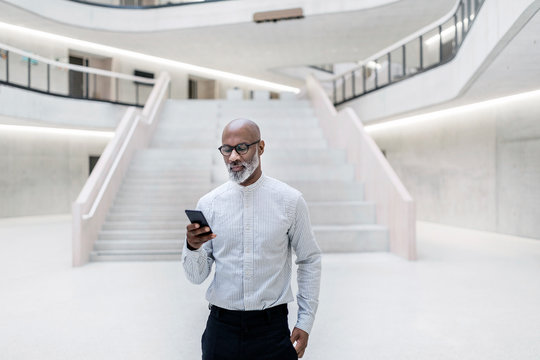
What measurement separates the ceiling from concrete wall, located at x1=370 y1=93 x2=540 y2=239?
3.56m

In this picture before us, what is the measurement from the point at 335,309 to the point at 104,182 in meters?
5.53

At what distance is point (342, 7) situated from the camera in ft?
46.2

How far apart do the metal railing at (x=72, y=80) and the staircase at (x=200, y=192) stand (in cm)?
491

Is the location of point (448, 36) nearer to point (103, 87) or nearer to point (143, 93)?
point (143, 93)

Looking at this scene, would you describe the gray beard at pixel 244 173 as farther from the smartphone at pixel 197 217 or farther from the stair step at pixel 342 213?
the stair step at pixel 342 213

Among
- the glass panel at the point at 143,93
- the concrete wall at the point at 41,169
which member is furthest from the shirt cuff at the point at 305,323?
the glass panel at the point at 143,93

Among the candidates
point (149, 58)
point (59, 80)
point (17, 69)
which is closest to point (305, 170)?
point (17, 69)

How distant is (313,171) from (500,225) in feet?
16.1

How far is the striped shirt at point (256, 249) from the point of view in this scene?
193cm

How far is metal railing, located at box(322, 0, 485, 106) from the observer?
9.68 meters

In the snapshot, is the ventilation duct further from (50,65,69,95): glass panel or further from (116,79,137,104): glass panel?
(50,65,69,95): glass panel

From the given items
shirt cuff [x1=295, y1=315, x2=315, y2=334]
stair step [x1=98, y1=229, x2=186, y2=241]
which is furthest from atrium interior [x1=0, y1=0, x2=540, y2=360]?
A: shirt cuff [x1=295, y1=315, x2=315, y2=334]

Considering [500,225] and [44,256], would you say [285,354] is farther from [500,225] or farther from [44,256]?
[500,225]

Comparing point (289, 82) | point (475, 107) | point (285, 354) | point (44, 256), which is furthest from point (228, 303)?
point (289, 82)
